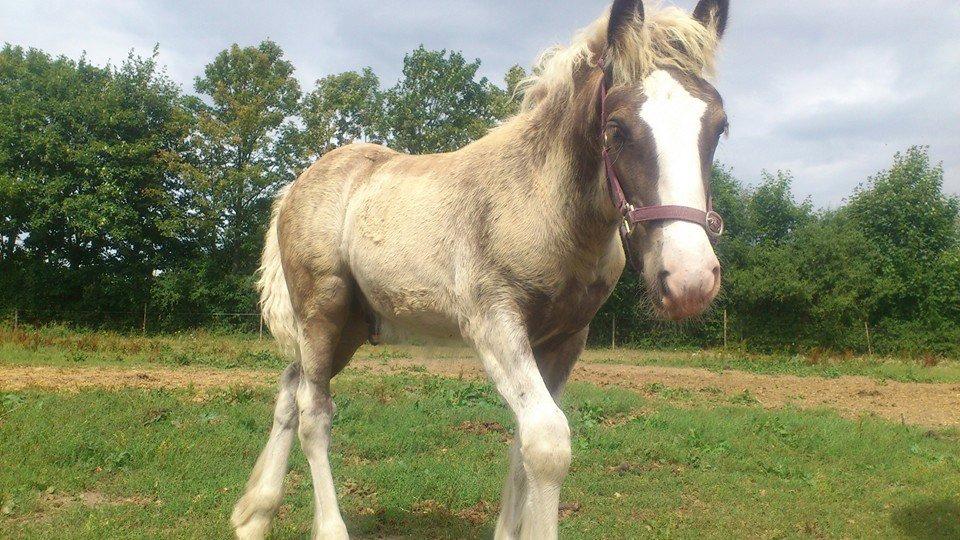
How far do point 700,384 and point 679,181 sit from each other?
1182 centimetres

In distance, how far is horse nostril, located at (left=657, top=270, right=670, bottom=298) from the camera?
6.48ft

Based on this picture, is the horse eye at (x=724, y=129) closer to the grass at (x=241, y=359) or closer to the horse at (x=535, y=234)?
the horse at (x=535, y=234)

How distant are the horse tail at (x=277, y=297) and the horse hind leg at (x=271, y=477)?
0.75 feet

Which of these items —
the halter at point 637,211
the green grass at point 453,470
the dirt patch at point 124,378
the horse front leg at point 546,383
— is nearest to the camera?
the halter at point 637,211

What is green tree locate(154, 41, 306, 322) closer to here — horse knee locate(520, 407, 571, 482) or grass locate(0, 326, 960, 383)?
grass locate(0, 326, 960, 383)

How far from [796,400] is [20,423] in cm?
1090

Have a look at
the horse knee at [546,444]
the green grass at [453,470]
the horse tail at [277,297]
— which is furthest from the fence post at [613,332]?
the horse knee at [546,444]

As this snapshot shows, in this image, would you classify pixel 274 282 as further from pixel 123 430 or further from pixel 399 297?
pixel 123 430

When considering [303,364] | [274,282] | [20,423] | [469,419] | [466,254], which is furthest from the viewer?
[469,419]

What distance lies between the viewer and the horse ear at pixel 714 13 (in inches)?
106

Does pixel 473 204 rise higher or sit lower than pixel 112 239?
lower

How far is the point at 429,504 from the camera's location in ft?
15.5

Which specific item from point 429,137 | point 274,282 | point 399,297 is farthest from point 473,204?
point 429,137

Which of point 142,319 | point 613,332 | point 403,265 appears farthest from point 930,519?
point 142,319
